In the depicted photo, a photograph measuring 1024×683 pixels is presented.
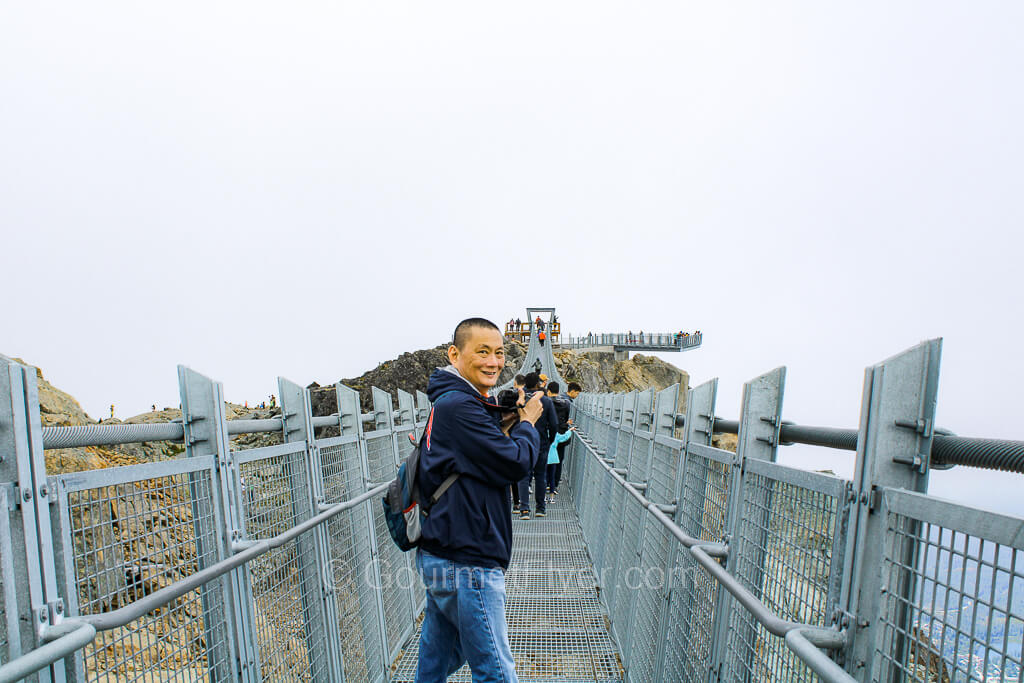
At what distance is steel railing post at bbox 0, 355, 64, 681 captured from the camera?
135 cm

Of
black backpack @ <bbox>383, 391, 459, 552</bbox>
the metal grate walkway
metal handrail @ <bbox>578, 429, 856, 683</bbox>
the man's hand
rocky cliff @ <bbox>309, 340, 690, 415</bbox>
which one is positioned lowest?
the metal grate walkway

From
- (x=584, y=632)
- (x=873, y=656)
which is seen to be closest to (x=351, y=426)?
(x=584, y=632)

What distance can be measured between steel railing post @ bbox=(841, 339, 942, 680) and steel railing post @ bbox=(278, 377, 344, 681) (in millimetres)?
2442

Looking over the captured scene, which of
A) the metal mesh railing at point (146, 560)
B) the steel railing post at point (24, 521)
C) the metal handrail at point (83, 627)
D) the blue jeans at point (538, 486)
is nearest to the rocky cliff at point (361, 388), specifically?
the metal mesh railing at point (146, 560)

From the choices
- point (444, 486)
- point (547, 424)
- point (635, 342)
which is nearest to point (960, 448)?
point (444, 486)

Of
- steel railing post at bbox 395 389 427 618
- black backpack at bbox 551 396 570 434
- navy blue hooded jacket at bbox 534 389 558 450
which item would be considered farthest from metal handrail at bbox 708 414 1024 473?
black backpack at bbox 551 396 570 434

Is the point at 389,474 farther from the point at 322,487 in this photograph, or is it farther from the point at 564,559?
the point at 564,559

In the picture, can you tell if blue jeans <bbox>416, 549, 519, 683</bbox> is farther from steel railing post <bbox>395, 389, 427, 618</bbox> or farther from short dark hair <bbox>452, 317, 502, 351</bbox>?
steel railing post <bbox>395, 389, 427, 618</bbox>

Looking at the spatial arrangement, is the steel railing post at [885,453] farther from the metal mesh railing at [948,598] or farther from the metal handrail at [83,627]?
the metal handrail at [83,627]

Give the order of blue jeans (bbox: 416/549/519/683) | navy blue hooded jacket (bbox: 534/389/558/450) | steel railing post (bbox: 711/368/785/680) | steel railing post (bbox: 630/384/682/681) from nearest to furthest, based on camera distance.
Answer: steel railing post (bbox: 711/368/785/680) < blue jeans (bbox: 416/549/519/683) < steel railing post (bbox: 630/384/682/681) < navy blue hooded jacket (bbox: 534/389/558/450)

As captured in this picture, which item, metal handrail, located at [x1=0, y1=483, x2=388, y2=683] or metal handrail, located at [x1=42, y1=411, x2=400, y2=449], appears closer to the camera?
metal handrail, located at [x1=0, y1=483, x2=388, y2=683]

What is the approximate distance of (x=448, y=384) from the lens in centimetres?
233

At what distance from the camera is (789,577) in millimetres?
1797

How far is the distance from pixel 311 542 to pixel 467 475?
1250 millimetres
